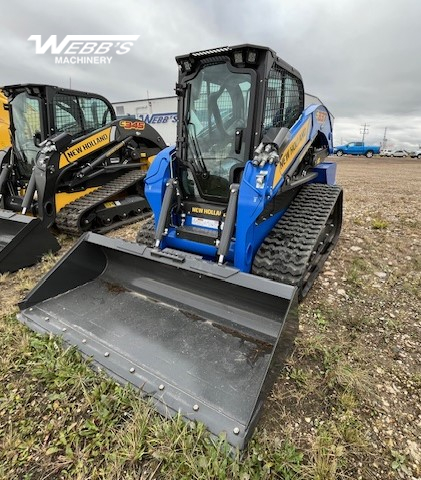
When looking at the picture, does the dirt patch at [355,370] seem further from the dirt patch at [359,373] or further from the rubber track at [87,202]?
the rubber track at [87,202]

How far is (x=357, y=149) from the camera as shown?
3428 cm

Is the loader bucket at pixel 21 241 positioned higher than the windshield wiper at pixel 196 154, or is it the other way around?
the windshield wiper at pixel 196 154

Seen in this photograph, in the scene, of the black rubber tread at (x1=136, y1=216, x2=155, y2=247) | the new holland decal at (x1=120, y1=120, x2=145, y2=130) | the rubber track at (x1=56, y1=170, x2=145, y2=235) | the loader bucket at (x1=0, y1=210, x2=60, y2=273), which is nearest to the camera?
the black rubber tread at (x1=136, y1=216, x2=155, y2=247)

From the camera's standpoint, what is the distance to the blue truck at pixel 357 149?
111ft

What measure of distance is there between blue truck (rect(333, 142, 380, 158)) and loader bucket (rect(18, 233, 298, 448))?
35115 millimetres

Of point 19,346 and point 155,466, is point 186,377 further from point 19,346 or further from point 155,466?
point 19,346

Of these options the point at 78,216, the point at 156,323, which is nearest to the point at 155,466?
the point at 156,323

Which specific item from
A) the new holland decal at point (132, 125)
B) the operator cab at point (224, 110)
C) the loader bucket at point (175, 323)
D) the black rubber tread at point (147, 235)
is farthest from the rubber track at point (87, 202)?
the operator cab at point (224, 110)

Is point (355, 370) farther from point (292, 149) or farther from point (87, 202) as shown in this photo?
point (87, 202)

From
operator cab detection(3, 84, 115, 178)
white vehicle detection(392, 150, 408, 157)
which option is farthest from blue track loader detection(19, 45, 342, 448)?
white vehicle detection(392, 150, 408, 157)

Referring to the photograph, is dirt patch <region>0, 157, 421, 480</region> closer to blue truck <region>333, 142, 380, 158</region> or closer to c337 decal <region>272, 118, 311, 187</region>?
c337 decal <region>272, 118, 311, 187</region>

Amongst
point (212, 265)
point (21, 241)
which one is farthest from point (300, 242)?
point (21, 241)

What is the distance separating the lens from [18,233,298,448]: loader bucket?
196cm

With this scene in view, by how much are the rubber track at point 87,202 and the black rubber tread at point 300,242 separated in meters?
3.32
